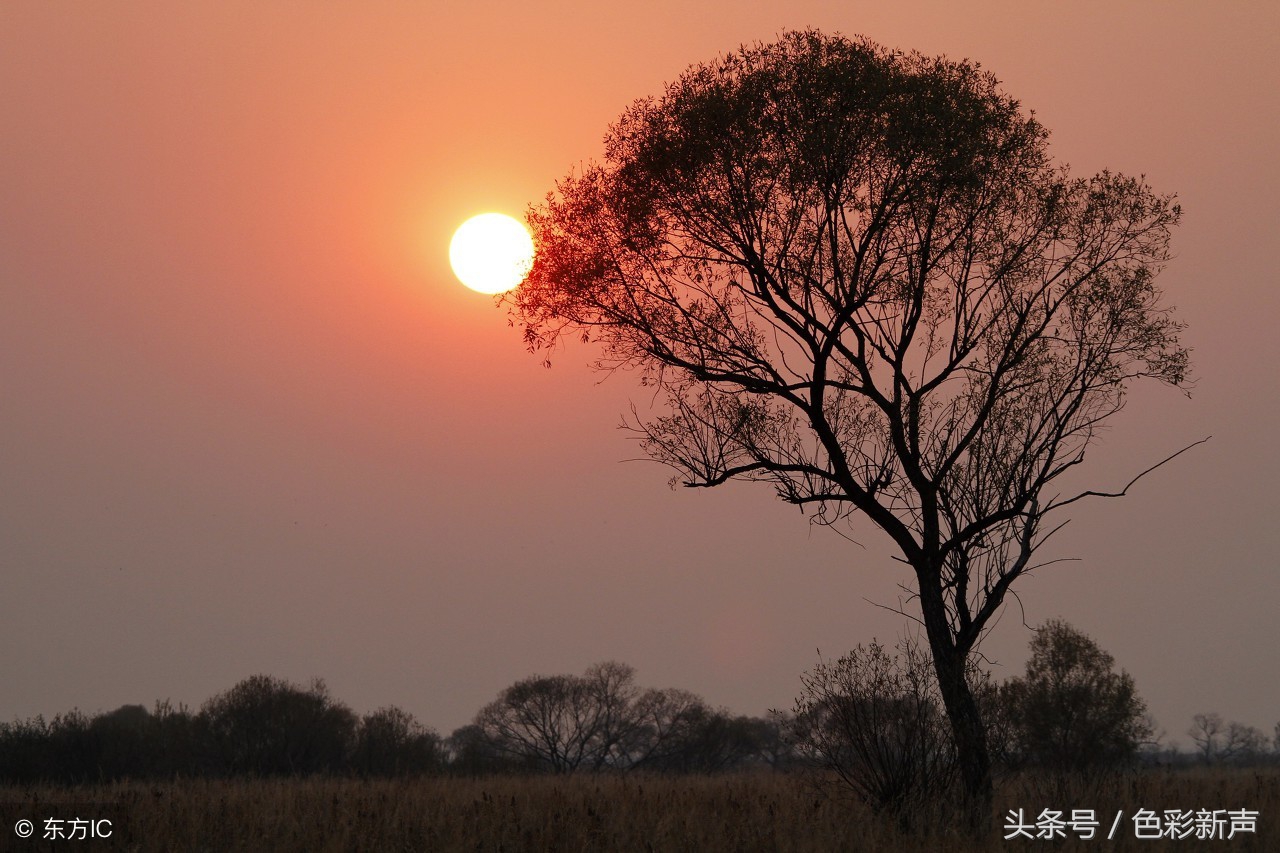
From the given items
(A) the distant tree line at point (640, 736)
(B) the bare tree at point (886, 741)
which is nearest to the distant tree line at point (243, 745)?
(A) the distant tree line at point (640, 736)

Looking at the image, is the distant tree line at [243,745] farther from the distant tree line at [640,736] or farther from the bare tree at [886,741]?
the bare tree at [886,741]

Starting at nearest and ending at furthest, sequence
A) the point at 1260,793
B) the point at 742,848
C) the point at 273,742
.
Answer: the point at 742,848, the point at 1260,793, the point at 273,742

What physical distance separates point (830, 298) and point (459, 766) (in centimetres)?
3175

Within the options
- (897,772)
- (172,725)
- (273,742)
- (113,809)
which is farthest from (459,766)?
(897,772)

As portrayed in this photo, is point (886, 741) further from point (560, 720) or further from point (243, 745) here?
point (560, 720)

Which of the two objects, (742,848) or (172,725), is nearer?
(742,848)

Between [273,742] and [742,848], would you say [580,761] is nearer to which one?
[273,742]

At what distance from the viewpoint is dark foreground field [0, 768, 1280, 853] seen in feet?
49.9

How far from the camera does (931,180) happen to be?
63.8 ft

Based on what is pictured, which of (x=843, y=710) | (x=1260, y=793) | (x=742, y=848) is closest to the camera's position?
(x=742, y=848)

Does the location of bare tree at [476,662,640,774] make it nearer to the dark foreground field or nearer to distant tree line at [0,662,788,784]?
distant tree line at [0,662,788,784]

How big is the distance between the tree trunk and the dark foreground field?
43cm

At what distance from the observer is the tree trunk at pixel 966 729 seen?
17000 millimetres

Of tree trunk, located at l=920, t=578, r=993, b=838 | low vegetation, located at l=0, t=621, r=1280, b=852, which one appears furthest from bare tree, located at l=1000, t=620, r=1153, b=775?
tree trunk, located at l=920, t=578, r=993, b=838
